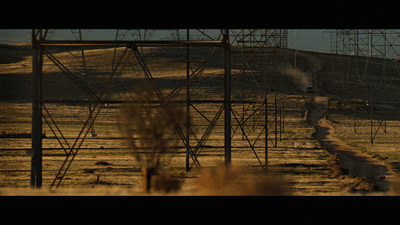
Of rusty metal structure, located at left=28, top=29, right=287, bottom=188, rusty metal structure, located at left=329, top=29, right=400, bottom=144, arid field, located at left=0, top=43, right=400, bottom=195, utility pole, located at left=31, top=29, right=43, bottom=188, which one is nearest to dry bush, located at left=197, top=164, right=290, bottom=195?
arid field, located at left=0, top=43, right=400, bottom=195

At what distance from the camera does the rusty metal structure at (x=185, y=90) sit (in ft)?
60.6

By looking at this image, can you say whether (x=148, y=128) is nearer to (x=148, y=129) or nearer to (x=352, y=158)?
(x=148, y=129)

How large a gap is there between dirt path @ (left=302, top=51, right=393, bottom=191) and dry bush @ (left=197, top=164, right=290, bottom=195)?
4.81 meters

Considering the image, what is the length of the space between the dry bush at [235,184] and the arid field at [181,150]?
38mm

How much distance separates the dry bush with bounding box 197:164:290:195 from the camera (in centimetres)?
1856

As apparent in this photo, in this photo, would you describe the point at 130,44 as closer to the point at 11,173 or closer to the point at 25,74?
the point at 11,173

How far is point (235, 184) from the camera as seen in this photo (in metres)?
19.2

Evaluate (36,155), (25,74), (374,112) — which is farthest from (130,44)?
(25,74)

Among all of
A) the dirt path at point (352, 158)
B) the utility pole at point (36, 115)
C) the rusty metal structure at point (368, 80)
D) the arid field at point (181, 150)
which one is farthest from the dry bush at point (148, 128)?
the rusty metal structure at point (368, 80)

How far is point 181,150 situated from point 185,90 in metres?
28.3

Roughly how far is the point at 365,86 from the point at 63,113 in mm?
41069
